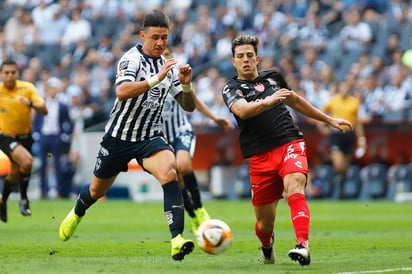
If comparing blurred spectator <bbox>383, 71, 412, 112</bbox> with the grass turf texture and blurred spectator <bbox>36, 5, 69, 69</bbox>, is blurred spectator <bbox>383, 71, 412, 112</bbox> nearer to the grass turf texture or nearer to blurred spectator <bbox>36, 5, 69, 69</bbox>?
the grass turf texture

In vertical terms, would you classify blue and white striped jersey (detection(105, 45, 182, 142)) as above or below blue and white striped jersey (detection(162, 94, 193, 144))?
above

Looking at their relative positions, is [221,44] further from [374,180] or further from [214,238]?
[214,238]

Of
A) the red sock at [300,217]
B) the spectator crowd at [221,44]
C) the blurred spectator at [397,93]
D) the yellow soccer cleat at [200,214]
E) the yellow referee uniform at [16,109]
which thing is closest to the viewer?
the red sock at [300,217]

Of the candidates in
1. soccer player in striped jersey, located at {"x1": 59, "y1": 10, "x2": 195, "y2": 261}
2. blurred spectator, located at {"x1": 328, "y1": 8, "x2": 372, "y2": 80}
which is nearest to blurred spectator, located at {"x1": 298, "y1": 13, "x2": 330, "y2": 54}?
blurred spectator, located at {"x1": 328, "y1": 8, "x2": 372, "y2": 80}

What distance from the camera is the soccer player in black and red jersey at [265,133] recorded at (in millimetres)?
10914

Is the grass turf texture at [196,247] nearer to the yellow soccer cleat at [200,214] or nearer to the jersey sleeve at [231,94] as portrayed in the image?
the yellow soccer cleat at [200,214]

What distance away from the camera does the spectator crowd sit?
2573 centimetres

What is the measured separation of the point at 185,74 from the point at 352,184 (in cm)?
1559

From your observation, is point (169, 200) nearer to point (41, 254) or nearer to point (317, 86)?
point (41, 254)

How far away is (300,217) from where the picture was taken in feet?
33.9

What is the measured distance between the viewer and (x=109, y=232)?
16141mm

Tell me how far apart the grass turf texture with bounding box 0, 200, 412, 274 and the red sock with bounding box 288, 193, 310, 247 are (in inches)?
11.1

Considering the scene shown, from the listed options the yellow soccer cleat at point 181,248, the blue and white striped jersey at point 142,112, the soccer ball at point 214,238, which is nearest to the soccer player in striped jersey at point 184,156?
the blue and white striped jersey at point 142,112

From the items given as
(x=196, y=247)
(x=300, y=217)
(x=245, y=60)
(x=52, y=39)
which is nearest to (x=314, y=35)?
(x=52, y=39)
